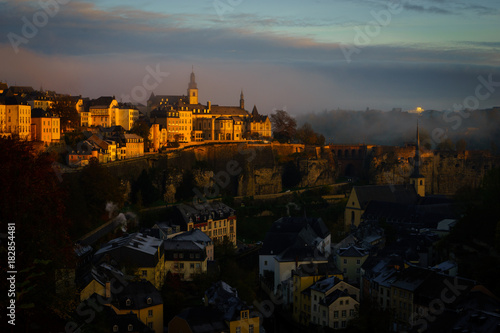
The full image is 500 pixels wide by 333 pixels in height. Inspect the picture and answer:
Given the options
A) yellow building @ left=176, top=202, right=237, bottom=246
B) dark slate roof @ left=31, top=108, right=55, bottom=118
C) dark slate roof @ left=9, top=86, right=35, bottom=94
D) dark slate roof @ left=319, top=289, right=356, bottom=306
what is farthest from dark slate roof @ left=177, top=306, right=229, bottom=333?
dark slate roof @ left=9, top=86, right=35, bottom=94

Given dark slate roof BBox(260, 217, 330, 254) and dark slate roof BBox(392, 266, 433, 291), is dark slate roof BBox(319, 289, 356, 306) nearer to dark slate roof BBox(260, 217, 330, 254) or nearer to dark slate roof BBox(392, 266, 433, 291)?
dark slate roof BBox(392, 266, 433, 291)

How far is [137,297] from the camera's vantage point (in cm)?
2541

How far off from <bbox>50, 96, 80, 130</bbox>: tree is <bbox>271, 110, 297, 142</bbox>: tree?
→ 24.0m

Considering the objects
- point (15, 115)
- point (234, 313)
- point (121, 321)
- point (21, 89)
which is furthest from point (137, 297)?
point (21, 89)

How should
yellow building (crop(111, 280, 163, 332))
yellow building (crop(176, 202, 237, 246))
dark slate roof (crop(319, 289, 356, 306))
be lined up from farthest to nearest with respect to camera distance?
1. yellow building (crop(176, 202, 237, 246))
2. dark slate roof (crop(319, 289, 356, 306))
3. yellow building (crop(111, 280, 163, 332))

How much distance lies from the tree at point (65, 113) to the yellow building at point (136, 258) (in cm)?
2327

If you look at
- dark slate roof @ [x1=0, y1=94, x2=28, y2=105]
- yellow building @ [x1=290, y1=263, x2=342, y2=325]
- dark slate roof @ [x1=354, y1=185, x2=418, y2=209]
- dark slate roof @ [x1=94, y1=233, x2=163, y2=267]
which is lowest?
yellow building @ [x1=290, y1=263, x2=342, y2=325]

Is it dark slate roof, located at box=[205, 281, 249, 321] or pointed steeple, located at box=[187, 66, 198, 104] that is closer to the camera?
dark slate roof, located at box=[205, 281, 249, 321]

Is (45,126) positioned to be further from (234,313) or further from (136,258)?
(234,313)

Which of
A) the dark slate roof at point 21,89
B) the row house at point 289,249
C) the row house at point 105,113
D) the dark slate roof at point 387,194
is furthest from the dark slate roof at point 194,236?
the dark slate roof at point 21,89

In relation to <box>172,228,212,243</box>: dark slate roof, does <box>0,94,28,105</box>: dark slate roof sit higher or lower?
higher

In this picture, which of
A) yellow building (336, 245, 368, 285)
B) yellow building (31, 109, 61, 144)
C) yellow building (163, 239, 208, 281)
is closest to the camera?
yellow building (163, 239, 208, 281)

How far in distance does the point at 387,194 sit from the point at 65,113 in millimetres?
26070

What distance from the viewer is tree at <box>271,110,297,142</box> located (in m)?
70.2
